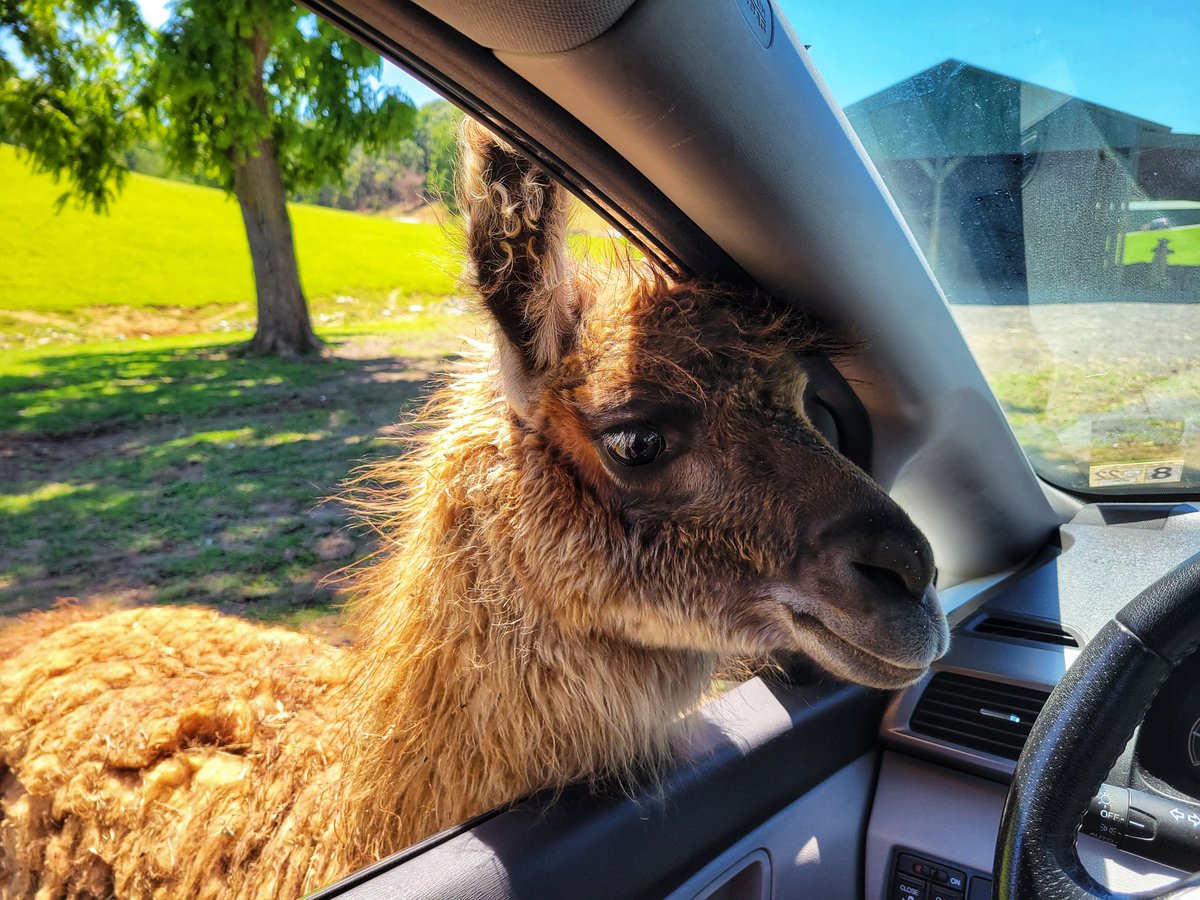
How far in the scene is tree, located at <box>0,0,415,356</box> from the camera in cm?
814

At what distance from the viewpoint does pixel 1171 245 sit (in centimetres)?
209

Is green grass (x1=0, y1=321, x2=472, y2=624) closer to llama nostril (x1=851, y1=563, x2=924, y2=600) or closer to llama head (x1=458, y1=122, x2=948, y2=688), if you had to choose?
Result: llama head (x1=458, y1=122, x2=948, y2=688)

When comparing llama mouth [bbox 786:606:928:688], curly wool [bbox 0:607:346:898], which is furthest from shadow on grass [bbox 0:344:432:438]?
llama mouth [bbox 786:606:928:688]

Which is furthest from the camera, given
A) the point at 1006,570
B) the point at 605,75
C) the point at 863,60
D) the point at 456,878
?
the point at 1006,570

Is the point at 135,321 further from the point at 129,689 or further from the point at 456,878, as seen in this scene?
the point at 456,878

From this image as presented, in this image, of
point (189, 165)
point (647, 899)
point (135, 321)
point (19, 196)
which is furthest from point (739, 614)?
point (19, 196)

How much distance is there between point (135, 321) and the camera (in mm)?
9828

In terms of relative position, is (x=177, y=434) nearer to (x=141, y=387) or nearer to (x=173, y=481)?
(x=173, y=481)

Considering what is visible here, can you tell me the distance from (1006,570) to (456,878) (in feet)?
7.39

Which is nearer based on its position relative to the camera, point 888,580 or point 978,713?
point 888,580

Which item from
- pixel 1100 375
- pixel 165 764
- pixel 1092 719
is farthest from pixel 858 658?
pixel 165 764

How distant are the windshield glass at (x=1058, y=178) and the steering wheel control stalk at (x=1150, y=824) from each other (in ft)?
3.86

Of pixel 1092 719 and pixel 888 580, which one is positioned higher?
pixel 888 580

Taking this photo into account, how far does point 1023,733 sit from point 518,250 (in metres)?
1.92
